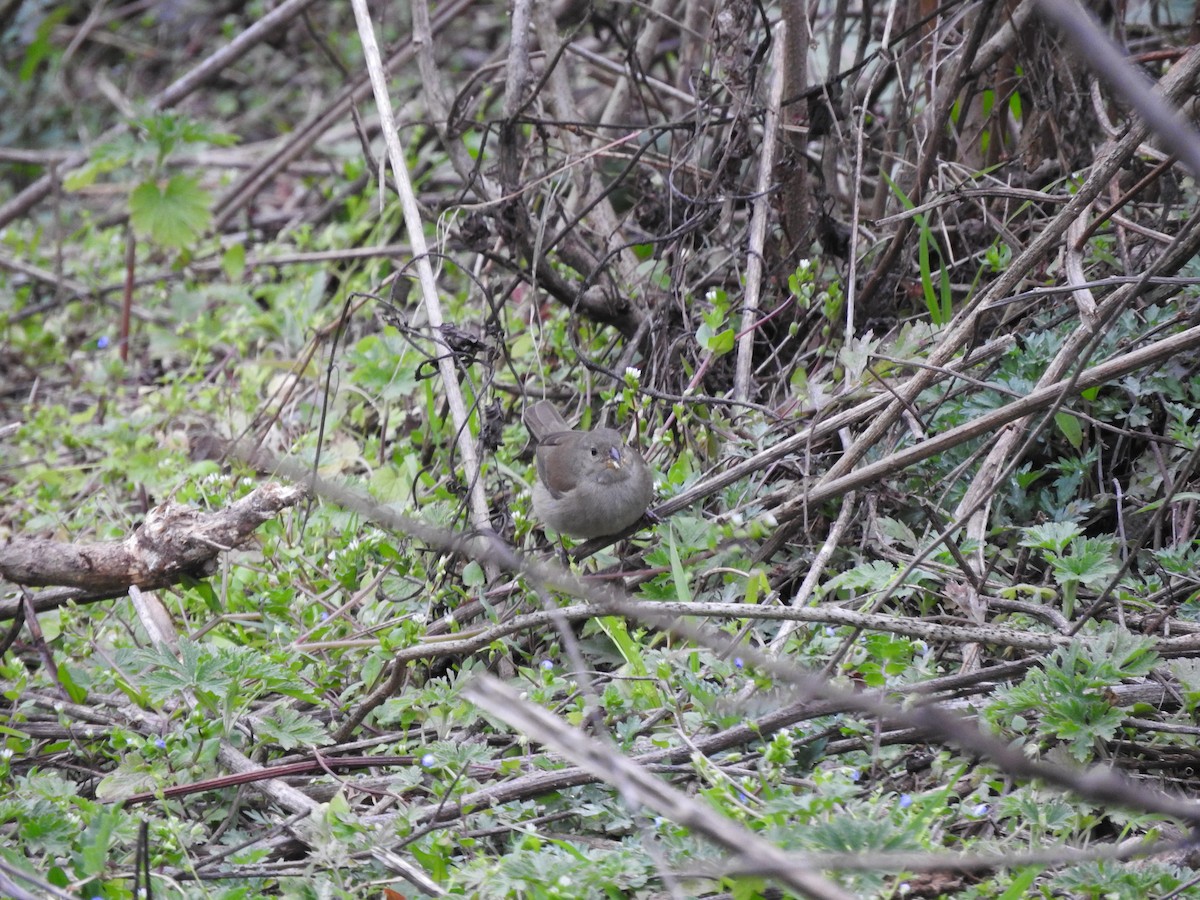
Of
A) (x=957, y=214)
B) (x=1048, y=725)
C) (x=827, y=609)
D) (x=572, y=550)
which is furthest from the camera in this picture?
(x=957, y=214)

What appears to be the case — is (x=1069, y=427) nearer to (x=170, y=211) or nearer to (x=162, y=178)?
(x=170, y=211)

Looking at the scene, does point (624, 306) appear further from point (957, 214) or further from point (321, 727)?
point (321, 727)

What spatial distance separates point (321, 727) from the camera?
3199mm

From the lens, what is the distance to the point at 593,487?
3605 mm

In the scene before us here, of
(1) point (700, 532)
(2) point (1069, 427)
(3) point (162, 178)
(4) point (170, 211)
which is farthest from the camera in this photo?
(3) point (162, 178)

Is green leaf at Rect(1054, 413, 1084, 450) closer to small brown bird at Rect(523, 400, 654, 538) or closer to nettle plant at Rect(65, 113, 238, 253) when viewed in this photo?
small brown bird at Rect(523, 400, 654, 538)

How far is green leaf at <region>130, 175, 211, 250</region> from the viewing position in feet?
19.6

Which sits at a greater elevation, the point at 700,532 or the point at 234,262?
the point at 234,262

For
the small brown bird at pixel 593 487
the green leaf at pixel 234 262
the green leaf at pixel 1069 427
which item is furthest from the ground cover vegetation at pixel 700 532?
the green leaf at pixel 234 262

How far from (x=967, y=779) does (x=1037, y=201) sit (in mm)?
2126

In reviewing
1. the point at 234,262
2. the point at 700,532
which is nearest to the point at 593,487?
the point at 700,532

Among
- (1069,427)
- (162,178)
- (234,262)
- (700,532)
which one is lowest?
(700,532)

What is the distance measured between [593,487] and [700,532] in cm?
36

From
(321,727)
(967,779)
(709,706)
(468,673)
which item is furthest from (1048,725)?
(321,727)
